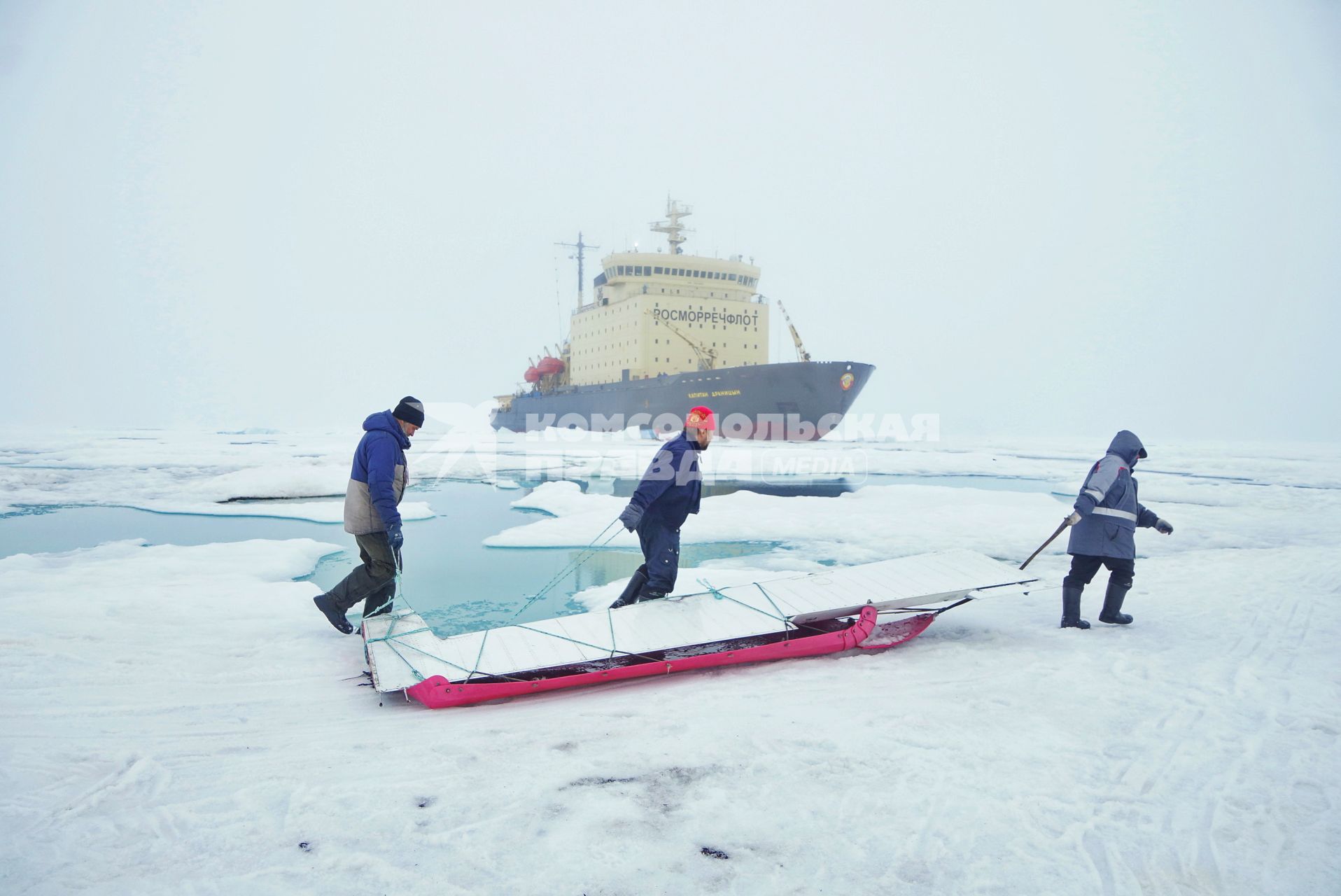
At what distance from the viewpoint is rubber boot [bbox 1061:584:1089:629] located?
168 inches

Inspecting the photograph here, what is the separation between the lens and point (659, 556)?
422 cm

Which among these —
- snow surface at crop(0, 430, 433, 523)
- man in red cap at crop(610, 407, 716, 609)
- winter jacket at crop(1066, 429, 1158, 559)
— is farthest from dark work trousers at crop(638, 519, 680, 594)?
snow surface at crop(0, 430, 433, 523)

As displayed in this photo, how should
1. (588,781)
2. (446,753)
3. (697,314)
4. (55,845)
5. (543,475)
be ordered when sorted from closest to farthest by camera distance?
(55,845), (588,781), (446,753), (543,475), (697,314)

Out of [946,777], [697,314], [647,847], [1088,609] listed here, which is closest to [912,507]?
[1088,609]

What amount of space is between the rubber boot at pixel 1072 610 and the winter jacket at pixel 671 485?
2.41 meters

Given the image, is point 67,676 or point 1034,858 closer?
point 1034,858

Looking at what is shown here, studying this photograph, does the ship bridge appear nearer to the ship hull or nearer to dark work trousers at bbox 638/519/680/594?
the ship hull

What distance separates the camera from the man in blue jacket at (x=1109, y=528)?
13.6 feet

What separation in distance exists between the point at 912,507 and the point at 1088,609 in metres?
5.67

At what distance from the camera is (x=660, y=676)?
3592mm

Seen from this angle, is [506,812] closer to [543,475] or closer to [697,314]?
[543,475]

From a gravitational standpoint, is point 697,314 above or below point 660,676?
above

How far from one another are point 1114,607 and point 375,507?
451 cm

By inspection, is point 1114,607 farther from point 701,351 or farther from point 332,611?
point 701,351
